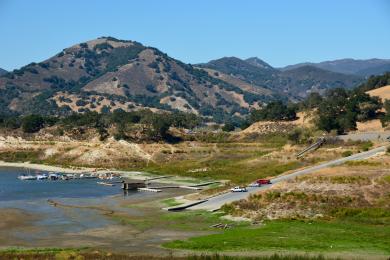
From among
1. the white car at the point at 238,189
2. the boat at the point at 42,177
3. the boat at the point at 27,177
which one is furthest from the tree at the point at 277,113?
the white car at the point at 238,189

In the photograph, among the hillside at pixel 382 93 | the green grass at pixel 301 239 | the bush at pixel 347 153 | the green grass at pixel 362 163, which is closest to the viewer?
the green grass at pixel 301 239

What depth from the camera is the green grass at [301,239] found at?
54.2 meters

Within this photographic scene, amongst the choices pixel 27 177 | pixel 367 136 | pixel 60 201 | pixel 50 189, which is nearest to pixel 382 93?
pixel 367 136

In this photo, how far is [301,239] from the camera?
57375 mm

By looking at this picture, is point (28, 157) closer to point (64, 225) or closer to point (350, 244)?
point (64, 225)

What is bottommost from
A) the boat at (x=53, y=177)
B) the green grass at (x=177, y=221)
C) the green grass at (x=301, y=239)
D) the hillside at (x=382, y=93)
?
the green grass at (x=301, y=239)

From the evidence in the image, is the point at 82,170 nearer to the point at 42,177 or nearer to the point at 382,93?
the point at 42,177

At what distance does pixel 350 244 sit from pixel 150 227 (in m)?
20.3

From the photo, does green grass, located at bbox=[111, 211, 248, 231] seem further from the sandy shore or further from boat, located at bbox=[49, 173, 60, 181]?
the sandy shore

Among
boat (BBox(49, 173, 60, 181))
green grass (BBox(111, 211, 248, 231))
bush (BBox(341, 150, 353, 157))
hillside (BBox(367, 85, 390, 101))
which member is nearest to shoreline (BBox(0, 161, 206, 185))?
boat (BBox(49, 173, 60, 181))

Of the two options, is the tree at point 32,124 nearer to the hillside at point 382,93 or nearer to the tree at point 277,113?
the tree at point 277,113

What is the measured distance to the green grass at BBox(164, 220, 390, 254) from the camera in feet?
178

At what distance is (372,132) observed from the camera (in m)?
141

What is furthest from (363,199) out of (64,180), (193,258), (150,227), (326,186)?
(64,180)
